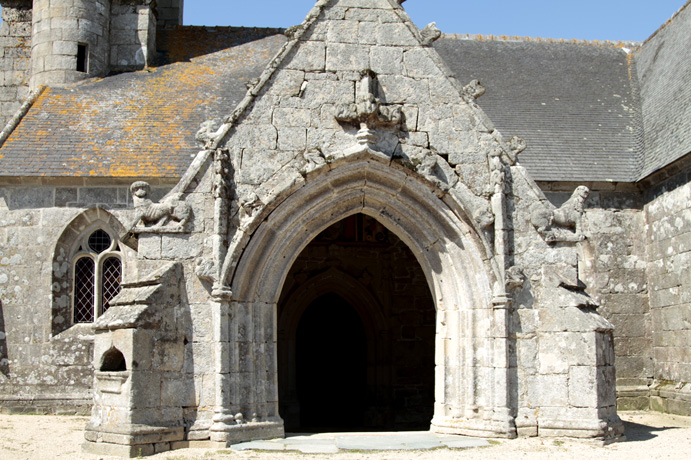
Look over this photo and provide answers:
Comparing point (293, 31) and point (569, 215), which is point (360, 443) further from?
point (293, 31)

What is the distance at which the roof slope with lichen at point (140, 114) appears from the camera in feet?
41.2

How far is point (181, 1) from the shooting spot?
59.9 ft

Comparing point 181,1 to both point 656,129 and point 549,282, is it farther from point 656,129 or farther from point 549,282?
point 549,282

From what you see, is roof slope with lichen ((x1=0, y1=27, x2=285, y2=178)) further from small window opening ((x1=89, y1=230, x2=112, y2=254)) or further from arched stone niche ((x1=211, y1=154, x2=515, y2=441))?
arched stone niche ((x1=211, y1=154, x2=515, y2=441))

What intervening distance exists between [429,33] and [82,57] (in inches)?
359

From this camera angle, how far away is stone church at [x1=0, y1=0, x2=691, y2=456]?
311 inches

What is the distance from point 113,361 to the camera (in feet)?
25.5

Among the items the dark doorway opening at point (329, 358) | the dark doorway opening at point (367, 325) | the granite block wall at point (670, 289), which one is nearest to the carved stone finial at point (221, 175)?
the dark doorway opening at point (367, 325)

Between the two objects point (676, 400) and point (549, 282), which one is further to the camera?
point (676, 400)

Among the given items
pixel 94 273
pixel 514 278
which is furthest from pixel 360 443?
pixel 94 273

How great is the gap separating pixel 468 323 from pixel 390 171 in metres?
1.82

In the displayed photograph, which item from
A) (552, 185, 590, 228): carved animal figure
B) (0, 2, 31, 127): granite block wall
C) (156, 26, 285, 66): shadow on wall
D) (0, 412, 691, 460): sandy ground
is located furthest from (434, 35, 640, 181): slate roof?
(0, 2, 31, 127): granite block wall

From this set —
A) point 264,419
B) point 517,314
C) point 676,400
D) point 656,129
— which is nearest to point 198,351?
point 264,419

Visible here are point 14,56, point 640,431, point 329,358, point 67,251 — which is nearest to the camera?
point 640,431
